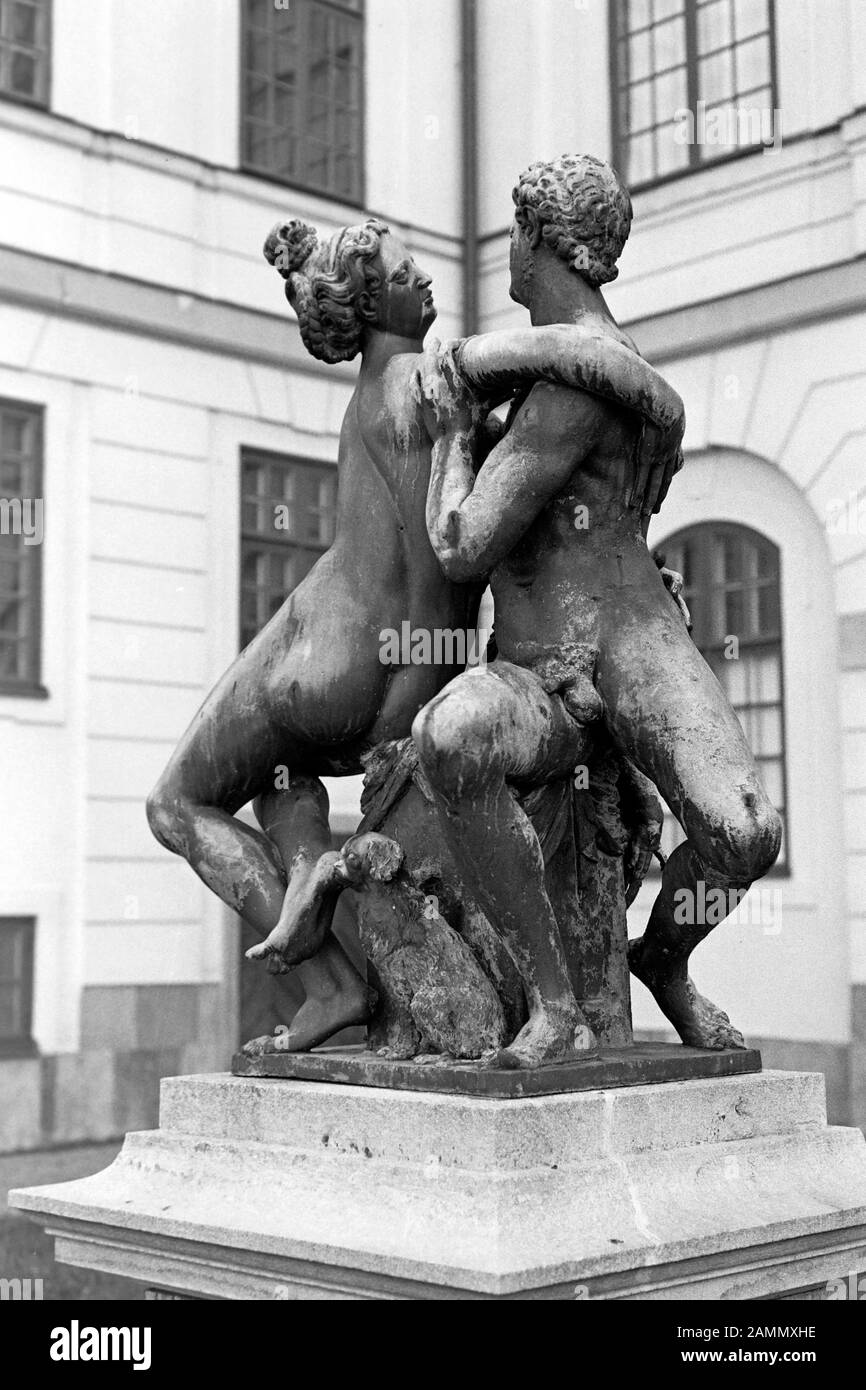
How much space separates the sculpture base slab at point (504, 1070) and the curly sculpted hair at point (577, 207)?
1.72m

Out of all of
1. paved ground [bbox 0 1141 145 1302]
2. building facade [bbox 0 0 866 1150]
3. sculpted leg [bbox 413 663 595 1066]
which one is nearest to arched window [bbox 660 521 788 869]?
building facade [bbox 0 0 866 1150]

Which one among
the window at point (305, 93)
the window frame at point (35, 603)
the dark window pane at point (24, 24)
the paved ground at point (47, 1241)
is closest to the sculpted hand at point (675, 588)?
the paved ground at point (47, 1241)

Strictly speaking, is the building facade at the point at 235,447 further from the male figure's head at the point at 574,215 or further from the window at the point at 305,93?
the male figure's head at the point at 574,215

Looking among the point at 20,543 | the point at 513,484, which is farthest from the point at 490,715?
the point at 20,543

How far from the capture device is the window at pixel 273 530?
13.2 m

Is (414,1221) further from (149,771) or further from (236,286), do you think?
(236,286)

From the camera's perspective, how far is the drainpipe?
14930 mm

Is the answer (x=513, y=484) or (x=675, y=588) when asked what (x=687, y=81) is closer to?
(x=675, y=588)

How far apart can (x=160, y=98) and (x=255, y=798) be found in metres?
9.84

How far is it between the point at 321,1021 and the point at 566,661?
974 millimetres

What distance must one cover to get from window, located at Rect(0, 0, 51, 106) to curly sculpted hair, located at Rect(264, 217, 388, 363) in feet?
28.8
